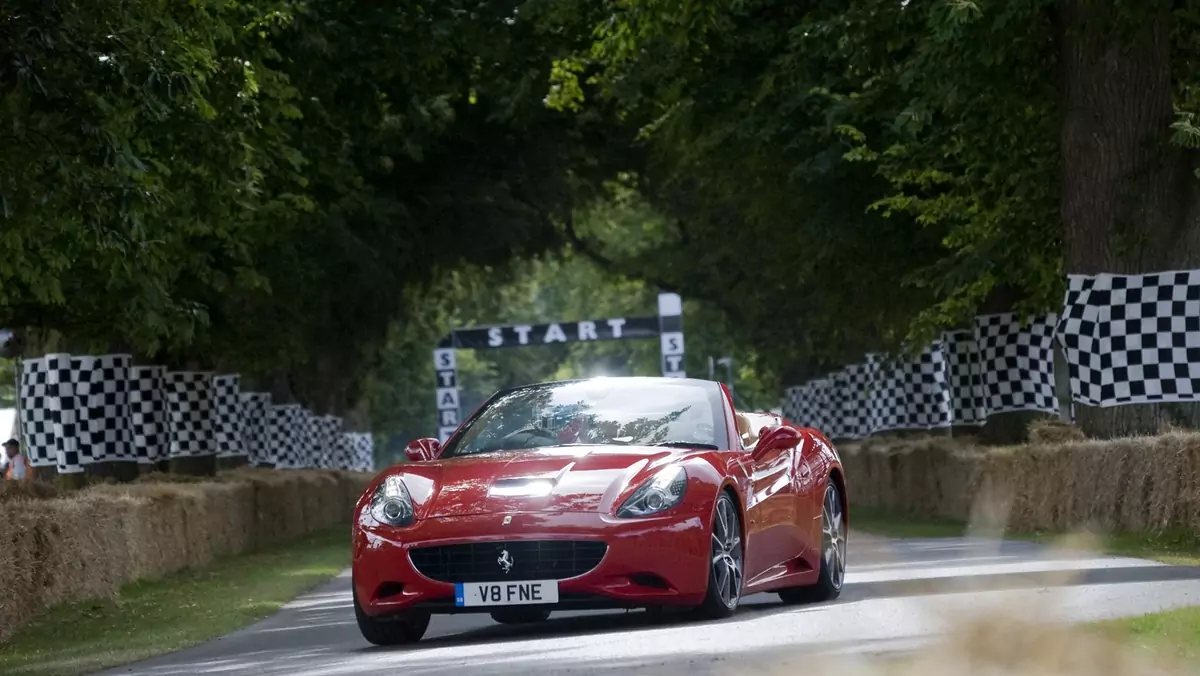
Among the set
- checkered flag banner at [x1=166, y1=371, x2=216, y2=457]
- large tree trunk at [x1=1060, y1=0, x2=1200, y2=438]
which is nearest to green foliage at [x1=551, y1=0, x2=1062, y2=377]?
large tree trunk at [x1=1060, y1=0, x2=1200, y2=438]

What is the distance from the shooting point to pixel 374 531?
12.0 metres

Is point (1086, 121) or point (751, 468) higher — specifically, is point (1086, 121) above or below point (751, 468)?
above

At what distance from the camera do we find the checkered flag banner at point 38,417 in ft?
108

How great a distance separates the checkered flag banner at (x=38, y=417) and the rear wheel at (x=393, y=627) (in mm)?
21256

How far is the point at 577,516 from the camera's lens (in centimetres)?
1160

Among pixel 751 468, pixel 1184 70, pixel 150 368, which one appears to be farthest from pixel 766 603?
pixel 150 368

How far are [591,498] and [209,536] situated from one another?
54.0ft

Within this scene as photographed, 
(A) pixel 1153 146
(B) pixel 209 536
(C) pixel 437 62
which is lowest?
(B) pixel 209 536

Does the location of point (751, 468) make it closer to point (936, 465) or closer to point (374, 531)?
point (374, 531)

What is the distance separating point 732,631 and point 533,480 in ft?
4.74

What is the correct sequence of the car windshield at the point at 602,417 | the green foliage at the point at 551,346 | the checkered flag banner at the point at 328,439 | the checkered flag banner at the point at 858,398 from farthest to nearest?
the green foliage at the point at 551,346, the checkered flag banner at the point at 328,439, the checkered flag banner at the point at 858,398, the car windshield at the point at 602,417

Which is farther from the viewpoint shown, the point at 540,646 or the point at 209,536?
the point at 209,536

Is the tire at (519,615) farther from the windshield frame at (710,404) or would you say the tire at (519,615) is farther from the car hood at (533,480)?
the windshield frame at (710,404)

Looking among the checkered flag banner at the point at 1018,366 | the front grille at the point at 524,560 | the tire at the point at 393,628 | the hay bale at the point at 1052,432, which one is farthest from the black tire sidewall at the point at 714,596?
the checkered flag banner at the point at 1018,366
